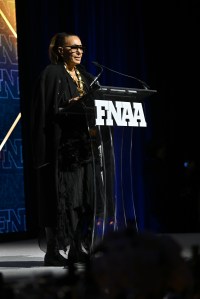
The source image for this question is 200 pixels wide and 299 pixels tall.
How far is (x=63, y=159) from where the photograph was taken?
12.3 ft

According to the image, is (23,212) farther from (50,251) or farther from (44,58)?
(50,251)

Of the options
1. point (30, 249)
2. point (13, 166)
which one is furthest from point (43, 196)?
point (13, 166)

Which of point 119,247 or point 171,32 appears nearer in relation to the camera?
point 119,247

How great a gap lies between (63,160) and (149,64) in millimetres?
3372

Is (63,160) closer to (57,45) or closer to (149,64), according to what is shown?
(57,45)

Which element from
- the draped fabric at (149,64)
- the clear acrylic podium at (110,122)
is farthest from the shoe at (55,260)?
the draped fabric at (149,64)

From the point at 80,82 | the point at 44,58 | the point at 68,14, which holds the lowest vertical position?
the point at 80,82

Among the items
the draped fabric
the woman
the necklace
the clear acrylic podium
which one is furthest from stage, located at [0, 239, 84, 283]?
the necklace

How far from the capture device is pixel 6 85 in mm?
6133

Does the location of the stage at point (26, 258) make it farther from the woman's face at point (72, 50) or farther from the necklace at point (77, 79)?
the woman's face at point (72, 50)

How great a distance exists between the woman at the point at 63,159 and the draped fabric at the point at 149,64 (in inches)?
101

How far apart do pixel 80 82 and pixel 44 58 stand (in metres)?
2.57

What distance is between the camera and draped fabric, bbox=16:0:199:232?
635cm

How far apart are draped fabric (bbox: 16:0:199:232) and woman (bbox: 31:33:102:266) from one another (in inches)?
101
